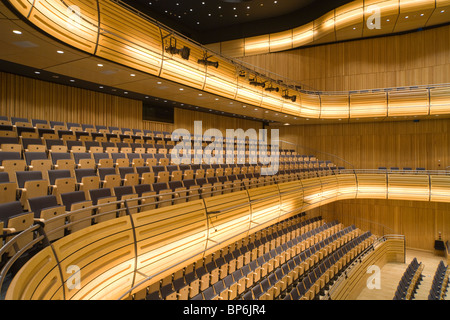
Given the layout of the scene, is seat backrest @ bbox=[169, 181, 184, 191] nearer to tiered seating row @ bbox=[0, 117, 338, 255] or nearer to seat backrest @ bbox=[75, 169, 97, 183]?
tiered seating row @ bbox=[0, 117, 338, 255]

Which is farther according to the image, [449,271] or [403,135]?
[403,135]

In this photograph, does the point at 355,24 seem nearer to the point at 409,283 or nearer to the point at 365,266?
the point at 365,266

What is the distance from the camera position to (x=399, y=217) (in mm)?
6250

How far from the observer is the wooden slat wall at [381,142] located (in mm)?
6055

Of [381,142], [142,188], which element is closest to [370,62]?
[381,142]

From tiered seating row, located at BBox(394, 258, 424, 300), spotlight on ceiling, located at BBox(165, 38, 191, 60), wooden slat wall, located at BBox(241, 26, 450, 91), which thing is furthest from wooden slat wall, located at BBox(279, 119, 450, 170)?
spotlight on ceiling, located at BBox(165, 38, 191, 60)

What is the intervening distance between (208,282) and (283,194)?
171cm

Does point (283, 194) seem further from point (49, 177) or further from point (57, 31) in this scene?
point (57, 31)

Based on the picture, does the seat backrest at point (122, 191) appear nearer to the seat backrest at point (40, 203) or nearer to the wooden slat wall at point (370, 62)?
the seat backrest at point (40, 203)

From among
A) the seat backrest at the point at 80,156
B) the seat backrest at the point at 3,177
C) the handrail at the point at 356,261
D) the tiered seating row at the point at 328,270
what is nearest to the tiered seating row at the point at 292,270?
the tiered seating row at the point at 328,270

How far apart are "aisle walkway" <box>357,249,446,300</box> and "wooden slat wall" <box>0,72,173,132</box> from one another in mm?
4809

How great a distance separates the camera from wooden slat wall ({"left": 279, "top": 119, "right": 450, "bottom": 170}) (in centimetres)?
605

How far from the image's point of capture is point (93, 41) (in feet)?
8.59

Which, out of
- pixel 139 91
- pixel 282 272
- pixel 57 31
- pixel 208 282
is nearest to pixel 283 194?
pixel 282 272
